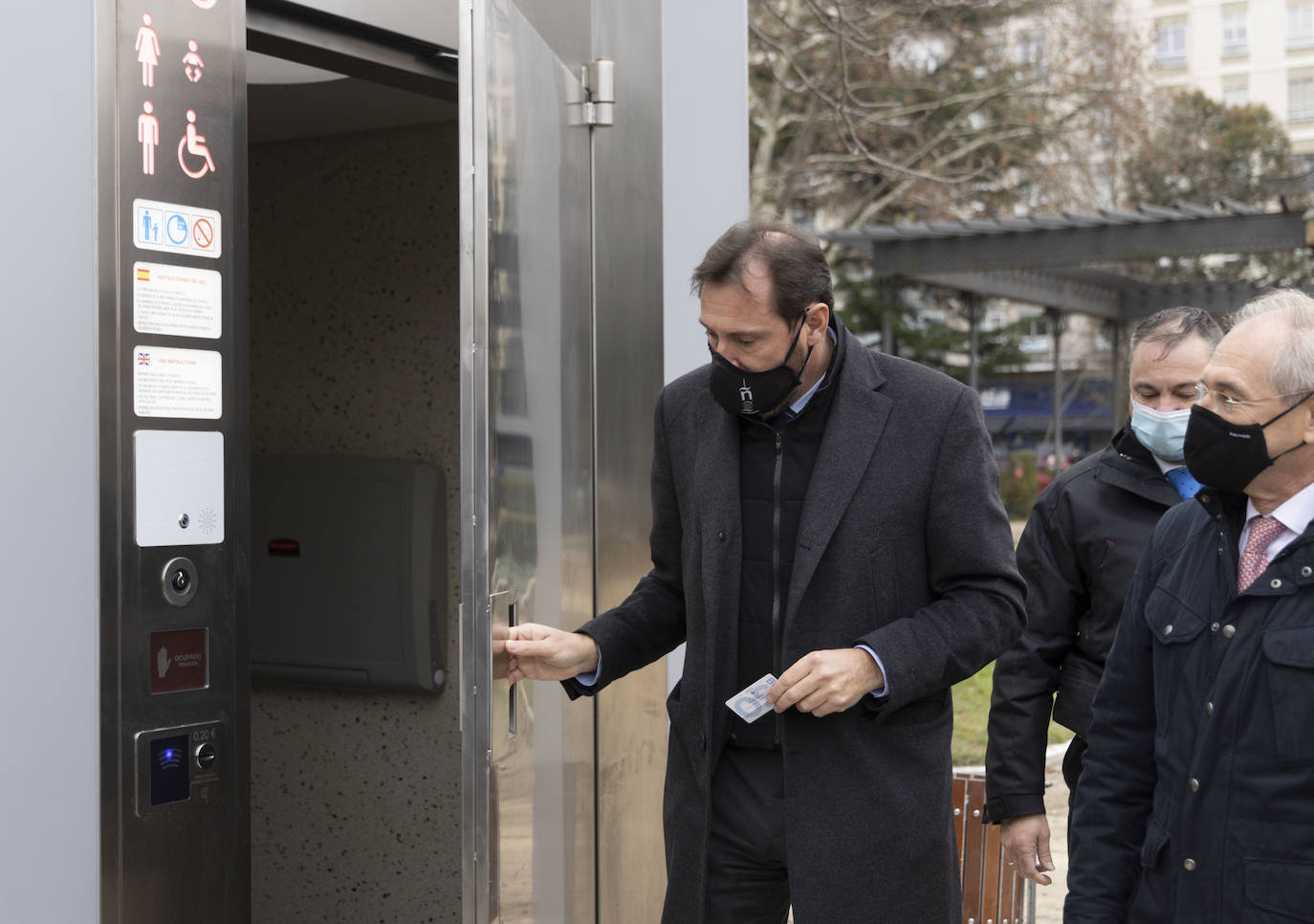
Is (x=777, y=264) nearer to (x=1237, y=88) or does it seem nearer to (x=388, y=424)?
(x=388, y=424)

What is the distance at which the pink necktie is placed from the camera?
211cm

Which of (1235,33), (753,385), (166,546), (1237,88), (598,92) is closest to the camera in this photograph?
(166,546)

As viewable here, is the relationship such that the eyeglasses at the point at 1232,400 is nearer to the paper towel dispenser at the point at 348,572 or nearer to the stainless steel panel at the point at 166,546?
the stainless steel panel at the point at 166,546

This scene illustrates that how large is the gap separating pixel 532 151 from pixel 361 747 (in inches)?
98.0

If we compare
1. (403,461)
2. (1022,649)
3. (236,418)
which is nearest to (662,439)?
(236,418)

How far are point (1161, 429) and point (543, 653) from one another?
1.47 m

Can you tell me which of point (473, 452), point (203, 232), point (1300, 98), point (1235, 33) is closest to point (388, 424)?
point (203, 232)

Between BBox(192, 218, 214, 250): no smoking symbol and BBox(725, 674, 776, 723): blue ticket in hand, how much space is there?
1.22m

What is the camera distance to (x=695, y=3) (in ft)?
12.0

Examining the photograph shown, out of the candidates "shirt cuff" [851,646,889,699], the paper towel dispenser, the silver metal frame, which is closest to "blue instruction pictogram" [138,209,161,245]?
the silver metal frame

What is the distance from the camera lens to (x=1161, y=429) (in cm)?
303

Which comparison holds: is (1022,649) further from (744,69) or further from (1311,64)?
(1311,64)

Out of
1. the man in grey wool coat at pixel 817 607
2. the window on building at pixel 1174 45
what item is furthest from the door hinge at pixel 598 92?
the window on building at pixel 1174 45

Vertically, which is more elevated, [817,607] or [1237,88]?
[1237,88]
